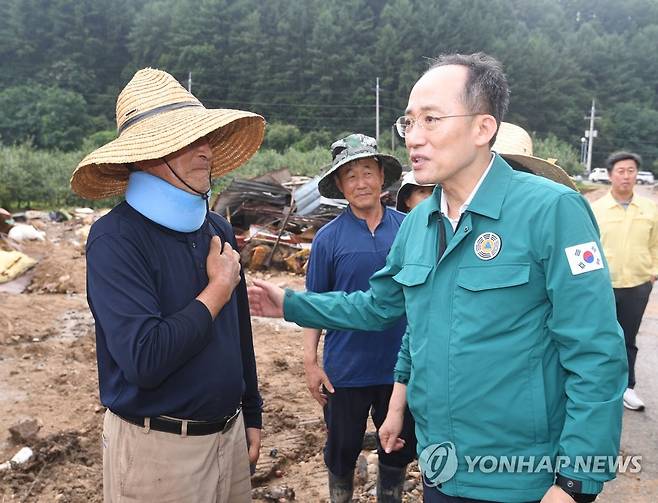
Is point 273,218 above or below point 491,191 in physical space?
below

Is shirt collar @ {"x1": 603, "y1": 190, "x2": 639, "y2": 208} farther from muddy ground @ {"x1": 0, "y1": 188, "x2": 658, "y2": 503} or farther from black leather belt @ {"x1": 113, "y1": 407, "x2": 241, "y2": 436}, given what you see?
black leather belt @ {"x1": 113, "y1": 407, "x2": 241, "y2": 436}

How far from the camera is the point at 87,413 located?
15.7 ft

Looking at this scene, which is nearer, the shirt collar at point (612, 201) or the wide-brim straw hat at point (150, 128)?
the wide-brim straw hat at point (150, 128)

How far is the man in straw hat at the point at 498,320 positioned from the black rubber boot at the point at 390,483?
3.87 feet

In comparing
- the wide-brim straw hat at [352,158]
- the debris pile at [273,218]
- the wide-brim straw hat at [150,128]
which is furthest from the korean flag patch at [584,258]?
the debris pile at [273,218]

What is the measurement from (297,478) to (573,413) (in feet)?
8.90

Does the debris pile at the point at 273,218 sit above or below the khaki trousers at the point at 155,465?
below

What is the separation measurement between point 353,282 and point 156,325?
1398mm

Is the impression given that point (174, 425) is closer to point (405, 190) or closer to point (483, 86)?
point (483, 86)

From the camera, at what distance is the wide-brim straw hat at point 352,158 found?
3252 mm

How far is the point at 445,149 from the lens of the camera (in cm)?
182

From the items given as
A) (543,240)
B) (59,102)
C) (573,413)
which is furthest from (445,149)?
(59,102)

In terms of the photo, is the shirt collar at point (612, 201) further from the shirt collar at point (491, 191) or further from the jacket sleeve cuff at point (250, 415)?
the jacket sleeve cuff at point (250, 415)

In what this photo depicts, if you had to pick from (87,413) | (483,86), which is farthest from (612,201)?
(87,413)
